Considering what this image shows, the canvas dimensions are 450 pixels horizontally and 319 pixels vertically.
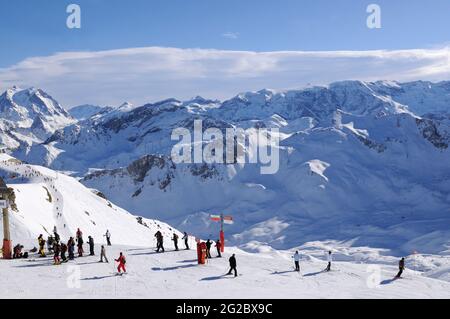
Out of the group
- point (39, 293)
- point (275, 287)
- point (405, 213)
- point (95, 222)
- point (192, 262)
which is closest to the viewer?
point (39, 293)

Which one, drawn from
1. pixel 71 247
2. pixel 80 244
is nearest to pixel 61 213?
pixel 80 244

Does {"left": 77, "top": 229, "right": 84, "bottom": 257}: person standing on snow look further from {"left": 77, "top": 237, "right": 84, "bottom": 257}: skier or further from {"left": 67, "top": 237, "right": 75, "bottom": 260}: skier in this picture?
{"left": 67, "top": 237, "right": 75, "bottom": 260}: skier

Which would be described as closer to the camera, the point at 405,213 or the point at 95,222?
the point at 95,222

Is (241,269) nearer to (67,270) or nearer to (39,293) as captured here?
(67,270)

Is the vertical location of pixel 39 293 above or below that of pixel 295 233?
above

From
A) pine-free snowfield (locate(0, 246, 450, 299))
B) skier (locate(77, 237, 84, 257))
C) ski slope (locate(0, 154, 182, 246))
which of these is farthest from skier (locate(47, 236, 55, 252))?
ski slope (locate(0, 154, 182, 246))

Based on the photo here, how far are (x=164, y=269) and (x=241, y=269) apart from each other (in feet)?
14.3

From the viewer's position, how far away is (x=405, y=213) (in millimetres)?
160000

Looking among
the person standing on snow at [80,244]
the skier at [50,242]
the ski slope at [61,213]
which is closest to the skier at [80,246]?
the person standing on snow at [80,244]

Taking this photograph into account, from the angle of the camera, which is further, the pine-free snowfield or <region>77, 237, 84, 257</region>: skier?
<region>77, 237, 84, 257</region>: skier

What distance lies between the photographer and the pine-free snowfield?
25.4m

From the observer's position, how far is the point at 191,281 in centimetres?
2792

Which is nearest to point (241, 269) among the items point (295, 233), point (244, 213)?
point (295, 233)

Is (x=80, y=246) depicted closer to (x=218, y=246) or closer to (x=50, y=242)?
(x=50, y=242)
